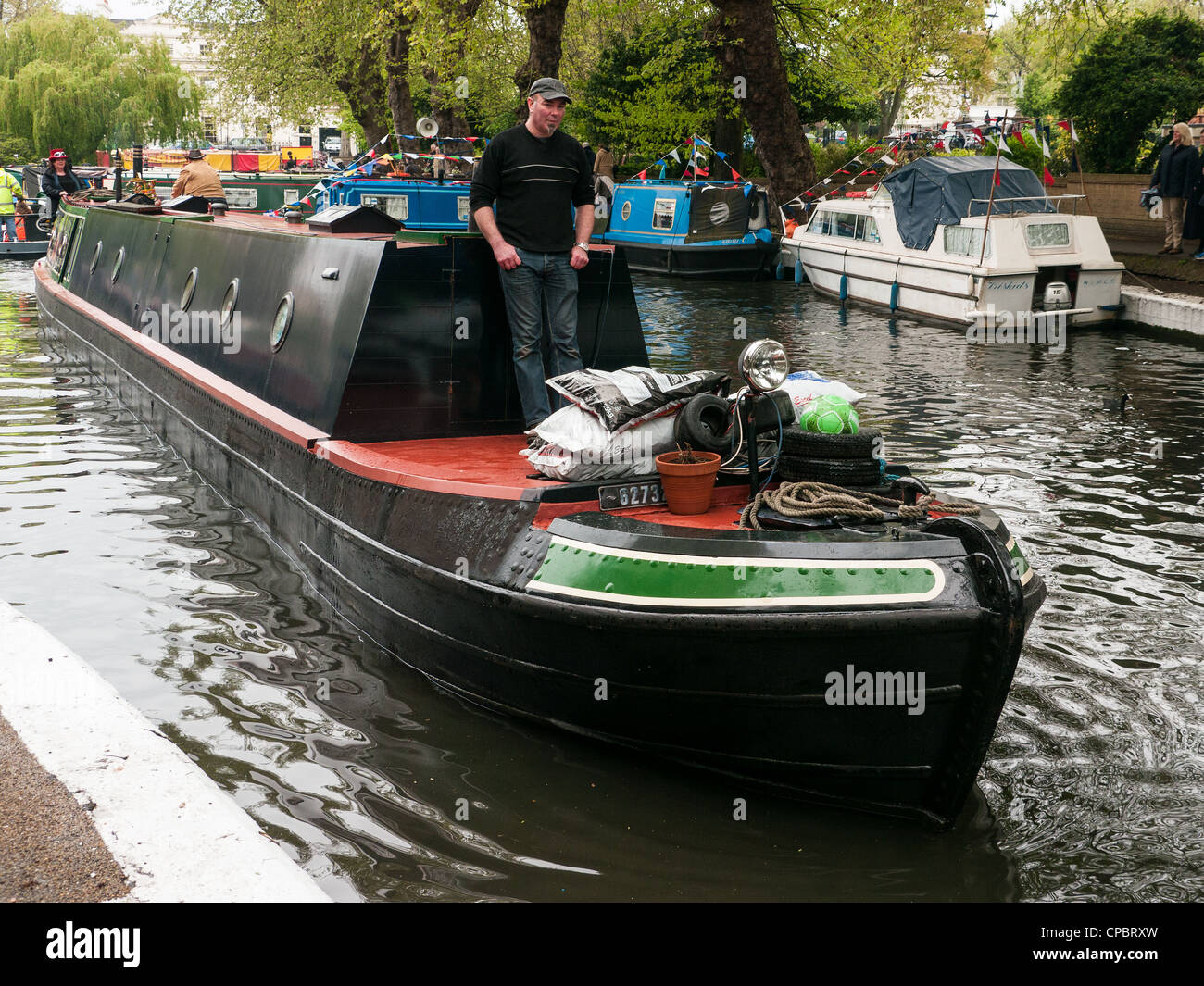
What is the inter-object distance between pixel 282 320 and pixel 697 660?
162 inches

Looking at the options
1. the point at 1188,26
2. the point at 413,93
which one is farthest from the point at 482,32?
the point at 413,93

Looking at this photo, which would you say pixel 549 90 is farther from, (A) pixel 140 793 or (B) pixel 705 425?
(A) pixel 140 793

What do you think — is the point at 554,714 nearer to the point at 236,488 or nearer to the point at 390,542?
the point at 390,542

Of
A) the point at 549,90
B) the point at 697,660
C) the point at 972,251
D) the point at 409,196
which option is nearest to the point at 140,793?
the point at 697,660

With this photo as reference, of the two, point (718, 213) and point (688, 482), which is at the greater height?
point (718, 213)

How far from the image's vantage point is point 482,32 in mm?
24828

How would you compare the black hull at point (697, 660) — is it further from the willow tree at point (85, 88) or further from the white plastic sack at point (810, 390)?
the willow tree at point (85, 88)

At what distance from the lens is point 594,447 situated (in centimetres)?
496

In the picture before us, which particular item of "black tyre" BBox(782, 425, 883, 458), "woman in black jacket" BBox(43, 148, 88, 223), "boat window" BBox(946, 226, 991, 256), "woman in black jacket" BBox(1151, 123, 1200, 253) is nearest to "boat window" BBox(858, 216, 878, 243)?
"boat window" BBox(946, 226, 991, 256)

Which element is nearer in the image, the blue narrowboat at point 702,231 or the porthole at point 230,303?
the porthole at point 230,303

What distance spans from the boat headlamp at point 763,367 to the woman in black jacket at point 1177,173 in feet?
52.6

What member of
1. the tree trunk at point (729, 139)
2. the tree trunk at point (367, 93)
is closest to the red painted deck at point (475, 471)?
the tree trunk at point (729, 139)

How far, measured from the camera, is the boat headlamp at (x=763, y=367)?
4.91m

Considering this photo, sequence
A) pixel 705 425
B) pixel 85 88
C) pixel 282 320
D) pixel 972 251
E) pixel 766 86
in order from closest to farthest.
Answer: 1. pixel 705 425
2. pixel 282 320
3. pixel 972 251
4. pixel 766 86
5. pixel 85 88
